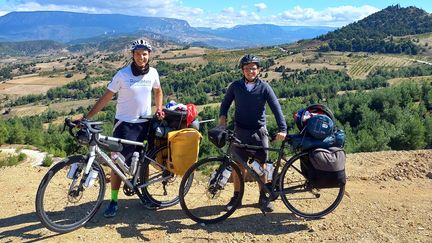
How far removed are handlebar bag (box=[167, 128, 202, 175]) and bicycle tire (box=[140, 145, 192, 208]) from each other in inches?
12.3

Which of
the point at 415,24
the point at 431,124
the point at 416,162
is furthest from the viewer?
the point at 415,24

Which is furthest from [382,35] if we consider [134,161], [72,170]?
[72,170]

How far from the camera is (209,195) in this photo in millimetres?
5734

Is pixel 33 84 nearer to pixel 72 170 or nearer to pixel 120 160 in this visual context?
pixel 120 160

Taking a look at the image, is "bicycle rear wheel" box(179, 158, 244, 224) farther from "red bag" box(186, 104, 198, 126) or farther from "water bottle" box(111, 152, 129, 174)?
"water bottle" box(111, 152, 129, 174)

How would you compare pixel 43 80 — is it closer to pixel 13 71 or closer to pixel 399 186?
pixel 13 71

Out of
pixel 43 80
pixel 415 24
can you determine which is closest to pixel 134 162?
pixel 43 80

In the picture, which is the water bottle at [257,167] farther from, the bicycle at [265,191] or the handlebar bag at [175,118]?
the handlebar bag at [175,118]

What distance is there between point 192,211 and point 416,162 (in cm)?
539

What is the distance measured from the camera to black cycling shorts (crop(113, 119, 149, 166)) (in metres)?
5.54

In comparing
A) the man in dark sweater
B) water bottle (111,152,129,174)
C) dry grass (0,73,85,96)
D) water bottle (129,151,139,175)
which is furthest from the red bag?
dry grass (0,73,85,96)

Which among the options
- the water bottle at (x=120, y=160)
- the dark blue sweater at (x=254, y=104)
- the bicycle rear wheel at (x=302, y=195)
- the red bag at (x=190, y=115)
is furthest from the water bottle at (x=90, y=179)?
the bicycle rear wheel at (x=302, y=195)

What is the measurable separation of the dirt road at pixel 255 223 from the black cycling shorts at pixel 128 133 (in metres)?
0.96

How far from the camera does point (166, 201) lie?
618 cm
